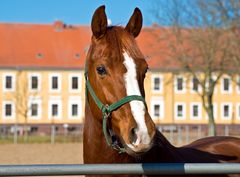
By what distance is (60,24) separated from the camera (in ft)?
228

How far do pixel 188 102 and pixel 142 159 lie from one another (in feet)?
200

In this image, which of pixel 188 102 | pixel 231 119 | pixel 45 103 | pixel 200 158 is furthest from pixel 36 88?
pixel 200 158

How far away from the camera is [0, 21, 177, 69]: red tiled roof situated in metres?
63.3

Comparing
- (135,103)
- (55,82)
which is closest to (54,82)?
(55,82)

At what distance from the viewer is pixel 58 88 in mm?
62625

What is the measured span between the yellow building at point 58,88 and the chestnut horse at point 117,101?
54.6 meters

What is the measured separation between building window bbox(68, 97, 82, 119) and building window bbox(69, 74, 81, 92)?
43.9 inches

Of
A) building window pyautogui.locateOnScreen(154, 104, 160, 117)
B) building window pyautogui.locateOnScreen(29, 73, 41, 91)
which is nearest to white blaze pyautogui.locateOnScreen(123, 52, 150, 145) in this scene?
building window pyautogui.locateOnScreen(29, 73, 41, 91)

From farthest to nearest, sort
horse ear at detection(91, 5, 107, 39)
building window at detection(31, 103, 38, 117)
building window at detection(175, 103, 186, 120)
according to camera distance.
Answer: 1. building window at detection(175, 103, 186, 120)
2. building window at detection(31, 103, 38, 117)
3. horse ear at detection(91, 5, 107, 39)

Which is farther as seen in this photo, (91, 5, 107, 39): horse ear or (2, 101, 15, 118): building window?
(2, 101, 15, 118): building window

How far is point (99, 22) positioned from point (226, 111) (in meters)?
62.7

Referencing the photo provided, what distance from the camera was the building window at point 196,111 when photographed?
6372 centimetres

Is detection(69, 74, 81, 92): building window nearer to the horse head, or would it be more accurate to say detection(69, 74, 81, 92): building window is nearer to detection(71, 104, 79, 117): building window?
detection(71, 104, 79, 117): building window

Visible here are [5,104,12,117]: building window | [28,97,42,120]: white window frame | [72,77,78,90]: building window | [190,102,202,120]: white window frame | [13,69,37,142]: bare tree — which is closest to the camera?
[13,69,37,142]: bare tree
